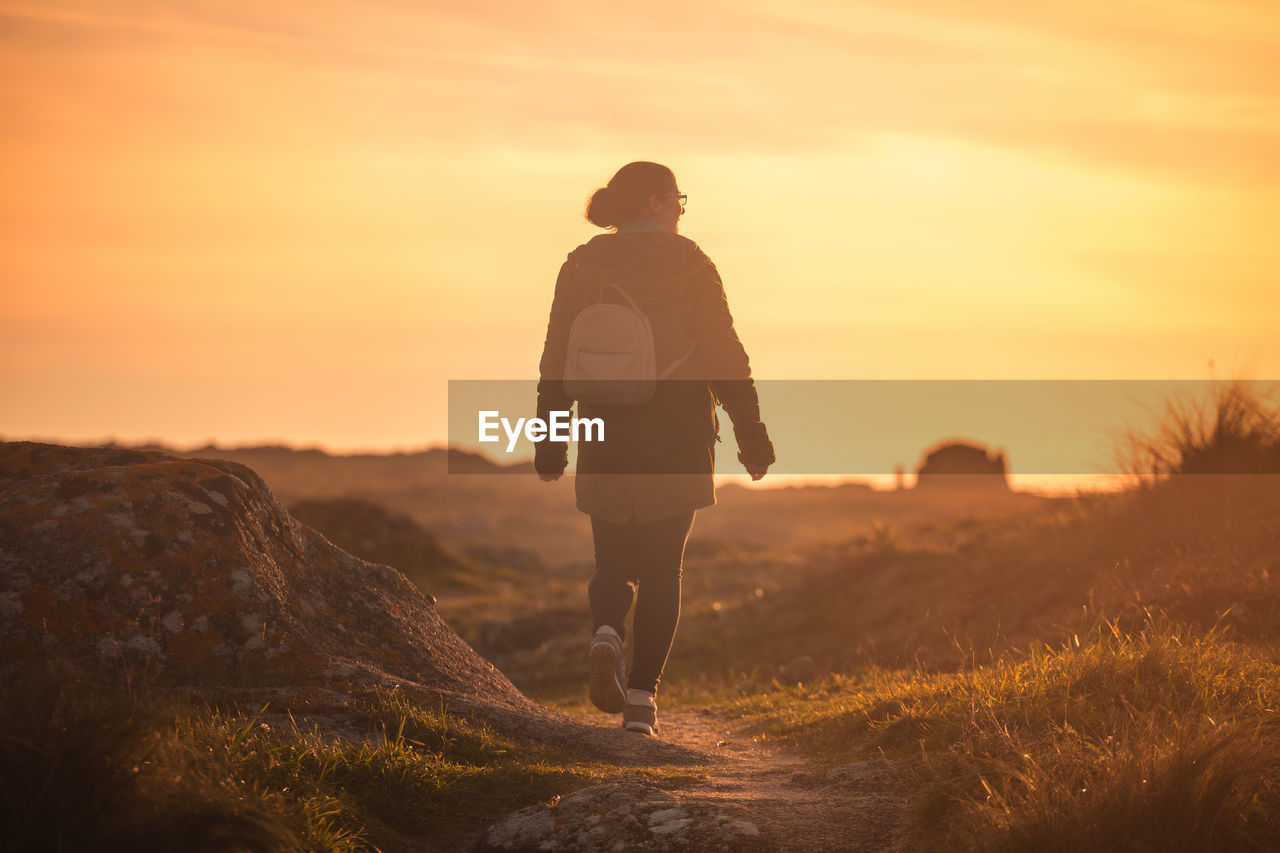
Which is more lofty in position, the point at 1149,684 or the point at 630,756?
the point at 1149,684

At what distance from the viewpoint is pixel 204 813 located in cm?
310

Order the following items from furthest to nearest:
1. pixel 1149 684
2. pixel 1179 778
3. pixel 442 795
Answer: pixel 1149 684, pixel 442 795, pixel 1179 778

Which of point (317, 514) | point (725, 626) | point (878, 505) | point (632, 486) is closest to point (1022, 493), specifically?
point (878, 505)

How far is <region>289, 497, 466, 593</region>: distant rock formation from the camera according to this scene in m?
19.4

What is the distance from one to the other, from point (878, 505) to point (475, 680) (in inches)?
1319

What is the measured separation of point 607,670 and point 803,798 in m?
1.53

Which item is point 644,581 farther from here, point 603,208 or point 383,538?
point 383,538

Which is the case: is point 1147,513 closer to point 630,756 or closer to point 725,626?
point 725,626

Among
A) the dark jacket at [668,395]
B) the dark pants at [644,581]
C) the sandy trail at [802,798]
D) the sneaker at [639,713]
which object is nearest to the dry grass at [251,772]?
the sandy trail at [802,798]

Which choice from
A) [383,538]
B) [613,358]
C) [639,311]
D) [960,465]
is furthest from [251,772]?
[960,465]

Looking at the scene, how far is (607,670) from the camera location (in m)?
5.64

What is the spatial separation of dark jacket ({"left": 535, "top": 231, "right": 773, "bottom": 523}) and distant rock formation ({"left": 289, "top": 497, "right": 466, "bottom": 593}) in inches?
528

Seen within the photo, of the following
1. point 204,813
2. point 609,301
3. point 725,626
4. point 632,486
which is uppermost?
point 609,301

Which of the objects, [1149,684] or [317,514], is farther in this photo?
[317,514]
